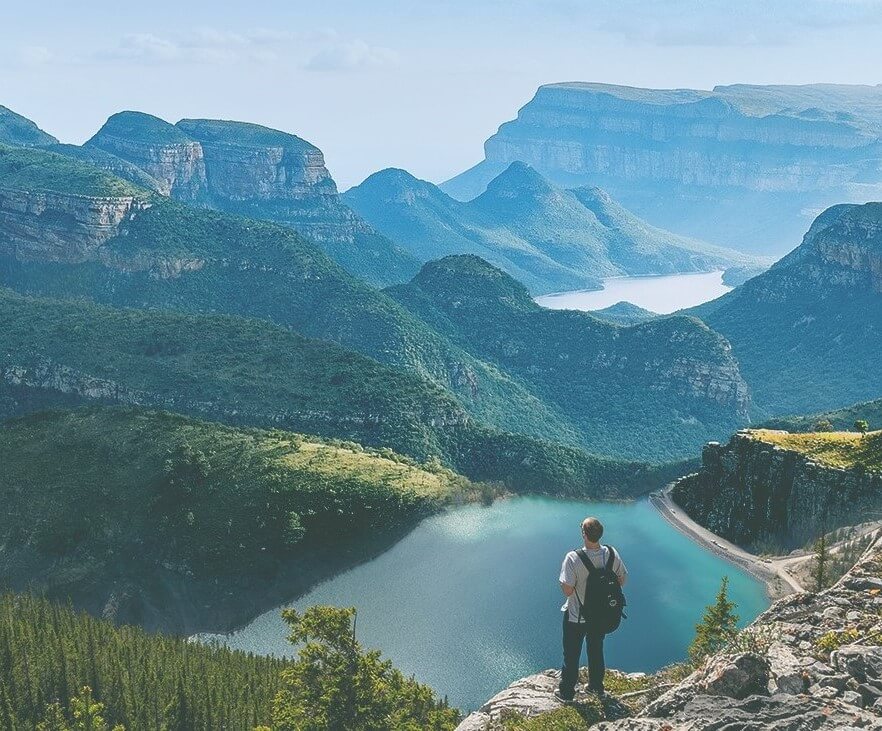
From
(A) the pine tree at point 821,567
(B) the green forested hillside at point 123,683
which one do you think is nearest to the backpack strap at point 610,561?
(A) the pine tree at point 821,567

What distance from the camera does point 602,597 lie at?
3575 centimetres

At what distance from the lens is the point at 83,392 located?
186 m

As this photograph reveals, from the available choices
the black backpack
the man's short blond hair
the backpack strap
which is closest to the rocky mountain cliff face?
the black backpack

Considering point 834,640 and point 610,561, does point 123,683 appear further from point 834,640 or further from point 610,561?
point 834,640

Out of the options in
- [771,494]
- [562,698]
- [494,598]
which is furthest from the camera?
[771,494]

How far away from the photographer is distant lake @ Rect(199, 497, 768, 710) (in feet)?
323

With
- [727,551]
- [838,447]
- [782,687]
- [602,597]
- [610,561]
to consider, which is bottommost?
[727,551]

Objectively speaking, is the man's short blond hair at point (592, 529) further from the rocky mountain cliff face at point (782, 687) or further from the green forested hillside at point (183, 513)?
the green forested hillside at point (183, 513)

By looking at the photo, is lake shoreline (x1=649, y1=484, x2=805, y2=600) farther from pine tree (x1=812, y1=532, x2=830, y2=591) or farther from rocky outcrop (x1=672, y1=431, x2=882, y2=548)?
pine tree (x1=812, y1=532, x2=830, y2=591)

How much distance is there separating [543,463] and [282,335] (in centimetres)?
5965

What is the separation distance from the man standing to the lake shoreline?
7003 cm

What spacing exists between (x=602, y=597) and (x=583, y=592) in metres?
0.66

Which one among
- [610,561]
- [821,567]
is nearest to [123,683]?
[821,567]

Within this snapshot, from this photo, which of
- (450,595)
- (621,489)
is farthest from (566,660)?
(621,489)
